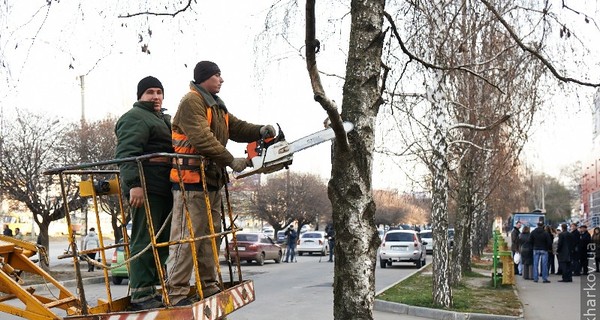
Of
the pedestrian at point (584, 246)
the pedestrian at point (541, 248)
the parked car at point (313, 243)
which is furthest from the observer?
the parked car at point (313, 243)

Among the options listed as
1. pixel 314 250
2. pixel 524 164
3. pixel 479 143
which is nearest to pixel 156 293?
pixel 479 143

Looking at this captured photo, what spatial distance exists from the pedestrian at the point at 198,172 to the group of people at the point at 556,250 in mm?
17386

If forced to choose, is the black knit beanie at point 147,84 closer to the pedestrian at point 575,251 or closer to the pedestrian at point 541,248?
the pedestrian at point 541,248

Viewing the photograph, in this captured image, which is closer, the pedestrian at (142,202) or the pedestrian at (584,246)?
the pedestrian at (142,202)

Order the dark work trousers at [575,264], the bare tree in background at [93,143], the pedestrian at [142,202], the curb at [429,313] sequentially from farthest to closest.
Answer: the bare tree in background at [93,143]
the dark work trousers at [575,264]
the curb at [429,313]
the pedestrian at [142,202]

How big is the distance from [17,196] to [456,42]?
15392 millimetres

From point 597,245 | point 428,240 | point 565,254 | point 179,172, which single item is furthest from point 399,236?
point 179,172

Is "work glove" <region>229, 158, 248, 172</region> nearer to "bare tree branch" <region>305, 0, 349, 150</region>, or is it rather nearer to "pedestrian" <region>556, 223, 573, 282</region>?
"bare tree branch" <region>305, 0, 349, 150</region>

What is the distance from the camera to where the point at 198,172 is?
5488 millimetres

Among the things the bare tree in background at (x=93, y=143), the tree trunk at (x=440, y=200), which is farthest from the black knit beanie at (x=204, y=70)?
the bare tree in background at (x=93, y=143)

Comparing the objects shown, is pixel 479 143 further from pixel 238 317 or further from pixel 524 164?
pixel 524 164

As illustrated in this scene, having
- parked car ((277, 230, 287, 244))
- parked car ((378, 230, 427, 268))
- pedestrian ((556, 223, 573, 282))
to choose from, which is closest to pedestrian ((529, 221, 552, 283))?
pedestrian ((556, 223, 573, 282))

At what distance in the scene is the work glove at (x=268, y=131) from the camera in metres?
5.94

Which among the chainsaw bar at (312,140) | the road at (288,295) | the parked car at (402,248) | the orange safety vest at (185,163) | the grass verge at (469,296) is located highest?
the chainsaw bar at (312,140)
